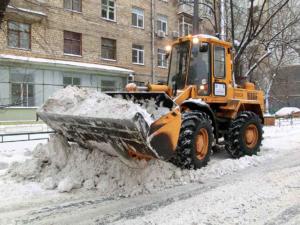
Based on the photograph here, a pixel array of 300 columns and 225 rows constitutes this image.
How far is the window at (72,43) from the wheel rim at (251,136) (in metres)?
15.1

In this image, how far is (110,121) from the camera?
529 centimetres

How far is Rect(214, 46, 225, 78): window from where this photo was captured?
8.14m

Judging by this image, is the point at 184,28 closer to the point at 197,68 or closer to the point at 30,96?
the point at 30,96

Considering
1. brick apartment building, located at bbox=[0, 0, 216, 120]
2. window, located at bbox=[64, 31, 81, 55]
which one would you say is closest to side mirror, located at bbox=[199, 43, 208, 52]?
brick apartment building, located at bbox=[0, 0, 216, 120]

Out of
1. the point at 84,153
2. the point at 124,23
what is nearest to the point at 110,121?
the point at 84,153

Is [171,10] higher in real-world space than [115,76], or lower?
higher

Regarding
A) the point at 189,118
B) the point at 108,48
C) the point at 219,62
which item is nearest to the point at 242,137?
the point at 219,62

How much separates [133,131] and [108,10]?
20165mm

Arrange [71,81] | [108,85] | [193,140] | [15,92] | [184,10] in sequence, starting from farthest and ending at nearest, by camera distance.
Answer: [184,10] → [108,85] → [71,81] → [15,92] → [193,140]

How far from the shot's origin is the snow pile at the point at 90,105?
524 cm

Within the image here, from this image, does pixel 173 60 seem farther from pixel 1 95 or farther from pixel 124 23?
pixel 124 23

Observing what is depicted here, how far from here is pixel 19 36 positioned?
1947cm

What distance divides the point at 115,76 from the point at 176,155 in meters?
17.4

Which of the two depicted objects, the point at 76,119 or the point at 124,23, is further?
the point at 124,23
